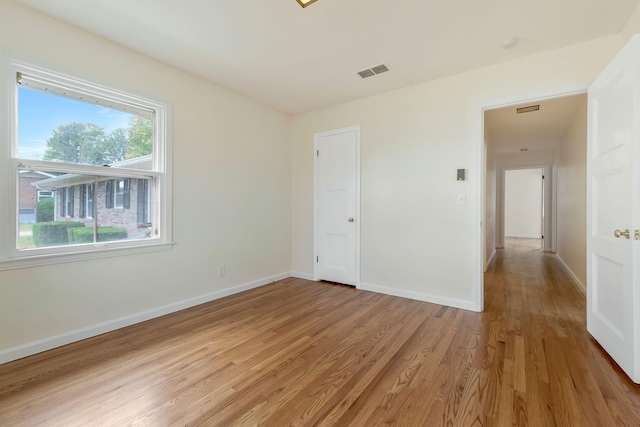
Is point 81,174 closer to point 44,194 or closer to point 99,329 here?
point 44,194

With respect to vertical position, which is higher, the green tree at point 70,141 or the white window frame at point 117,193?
the green tree at point 70,141

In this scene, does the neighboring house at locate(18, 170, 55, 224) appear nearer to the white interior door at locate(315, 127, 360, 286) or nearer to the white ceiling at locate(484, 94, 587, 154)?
the white interior door at locate(315, 127, 360, 286)

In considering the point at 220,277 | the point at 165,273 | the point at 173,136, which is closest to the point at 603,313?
the point at 220,277

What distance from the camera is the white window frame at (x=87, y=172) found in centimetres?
202

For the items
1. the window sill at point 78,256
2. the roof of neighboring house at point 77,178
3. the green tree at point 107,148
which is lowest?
the window sill at point 78,256

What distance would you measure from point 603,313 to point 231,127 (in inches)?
160

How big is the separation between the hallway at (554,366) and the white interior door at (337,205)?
1.82 meters

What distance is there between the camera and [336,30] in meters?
2.31

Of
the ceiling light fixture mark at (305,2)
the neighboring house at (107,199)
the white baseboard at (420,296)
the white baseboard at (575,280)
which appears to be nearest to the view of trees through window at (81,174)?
the neighboring house at (107,199)

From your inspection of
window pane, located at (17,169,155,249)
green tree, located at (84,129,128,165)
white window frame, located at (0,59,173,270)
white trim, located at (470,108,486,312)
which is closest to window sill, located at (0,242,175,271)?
white window frame, located at (0,59,173,270)

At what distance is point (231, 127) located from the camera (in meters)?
3.54

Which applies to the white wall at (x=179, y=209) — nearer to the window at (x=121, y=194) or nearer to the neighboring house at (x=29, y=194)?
the neighboring house at (x=29, y=194)

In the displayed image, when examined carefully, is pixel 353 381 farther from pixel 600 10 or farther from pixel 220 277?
pixel 600 10

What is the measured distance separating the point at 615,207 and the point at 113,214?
160 inches
